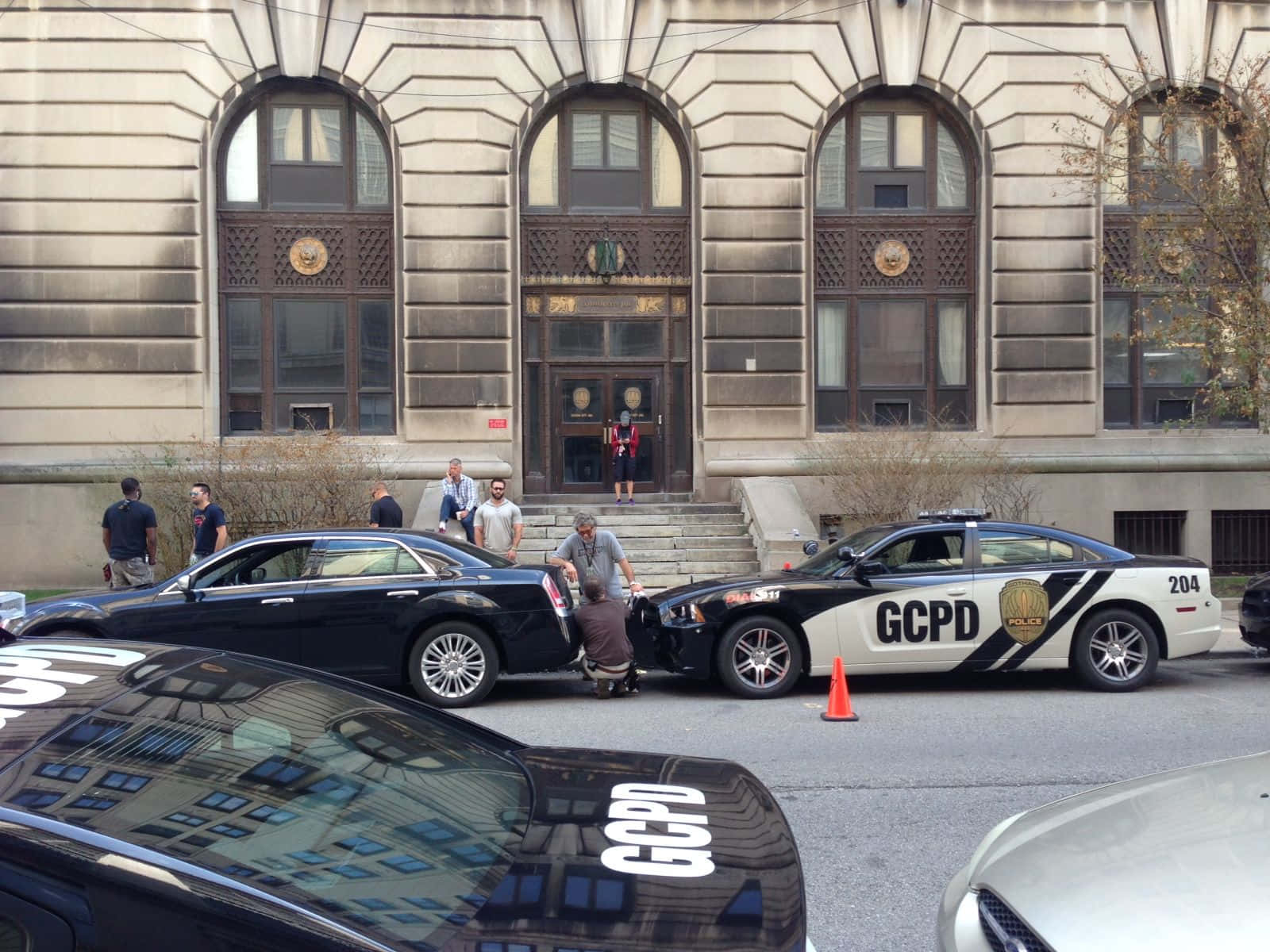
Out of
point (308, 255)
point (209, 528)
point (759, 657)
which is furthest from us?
point (308, 255)

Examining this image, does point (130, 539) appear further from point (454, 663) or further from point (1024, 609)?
point (1024, 609)

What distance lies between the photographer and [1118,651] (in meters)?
10.8

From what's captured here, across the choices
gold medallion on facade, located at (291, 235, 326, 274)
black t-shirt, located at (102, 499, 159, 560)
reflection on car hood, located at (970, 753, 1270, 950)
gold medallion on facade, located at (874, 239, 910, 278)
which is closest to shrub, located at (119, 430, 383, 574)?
black t-shirt, located at (102, 499, 159, 560)

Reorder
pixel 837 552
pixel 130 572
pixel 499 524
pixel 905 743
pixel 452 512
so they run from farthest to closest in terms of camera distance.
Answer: pixel 452 512
pixel 499 524
pixel 130 572
pixel 837 552
pixel 905 743

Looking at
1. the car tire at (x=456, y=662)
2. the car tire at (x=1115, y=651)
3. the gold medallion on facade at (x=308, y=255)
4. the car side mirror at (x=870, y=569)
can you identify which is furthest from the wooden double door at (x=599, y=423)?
the car tire at (x=1115, y=651)

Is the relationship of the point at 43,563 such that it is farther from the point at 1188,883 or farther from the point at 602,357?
the point at 1188,883

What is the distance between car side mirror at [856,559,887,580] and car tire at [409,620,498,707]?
3.28 m

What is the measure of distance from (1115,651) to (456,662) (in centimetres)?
588

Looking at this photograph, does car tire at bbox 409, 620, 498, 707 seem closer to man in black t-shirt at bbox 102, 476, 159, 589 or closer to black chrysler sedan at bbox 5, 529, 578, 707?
black chrysler sedan at bbox 5, 529, 578, 707

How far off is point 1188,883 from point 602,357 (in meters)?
18.2

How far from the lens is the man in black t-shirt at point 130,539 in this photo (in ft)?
46.8

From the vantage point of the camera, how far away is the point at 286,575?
10.5 m

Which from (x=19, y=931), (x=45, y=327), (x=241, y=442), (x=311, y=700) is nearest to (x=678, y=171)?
(x=241, y=442)

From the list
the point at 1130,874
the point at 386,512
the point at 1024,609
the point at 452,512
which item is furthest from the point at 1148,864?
the point at 452,512
